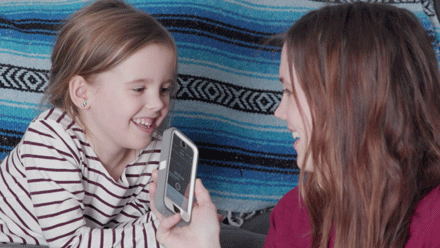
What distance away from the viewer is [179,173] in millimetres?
947

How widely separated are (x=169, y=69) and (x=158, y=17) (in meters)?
0.46

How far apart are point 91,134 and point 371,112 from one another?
24.9 inches

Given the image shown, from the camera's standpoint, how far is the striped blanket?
143 centimetres

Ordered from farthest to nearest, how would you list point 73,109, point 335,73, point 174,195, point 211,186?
point 211,186 → point 73,109 → point 174,195 → point 335,73

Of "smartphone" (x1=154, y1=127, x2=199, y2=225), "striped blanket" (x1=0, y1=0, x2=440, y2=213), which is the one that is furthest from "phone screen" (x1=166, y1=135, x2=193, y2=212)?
"striped blanket" (x1=0, y1=0, x2=440, y2=213)

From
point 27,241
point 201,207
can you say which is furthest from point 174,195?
point 27,241

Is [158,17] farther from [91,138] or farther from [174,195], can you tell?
[174,195]

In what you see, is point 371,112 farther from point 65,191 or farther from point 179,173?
point 65,191

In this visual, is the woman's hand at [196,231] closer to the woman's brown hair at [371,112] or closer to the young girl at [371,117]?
the young girl at [371,117]

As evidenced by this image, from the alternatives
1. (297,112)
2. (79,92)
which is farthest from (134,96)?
(297,112)

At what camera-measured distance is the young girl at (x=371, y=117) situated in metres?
0.80

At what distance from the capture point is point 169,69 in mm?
1069

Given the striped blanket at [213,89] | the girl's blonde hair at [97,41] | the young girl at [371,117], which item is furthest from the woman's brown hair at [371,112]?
the striped blanket at [213,89]

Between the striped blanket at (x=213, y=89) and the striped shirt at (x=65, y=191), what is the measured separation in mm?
262
